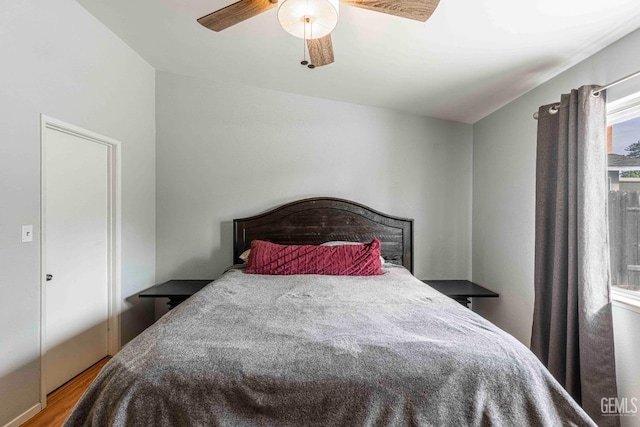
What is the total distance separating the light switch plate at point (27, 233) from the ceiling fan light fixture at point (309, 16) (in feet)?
6.34

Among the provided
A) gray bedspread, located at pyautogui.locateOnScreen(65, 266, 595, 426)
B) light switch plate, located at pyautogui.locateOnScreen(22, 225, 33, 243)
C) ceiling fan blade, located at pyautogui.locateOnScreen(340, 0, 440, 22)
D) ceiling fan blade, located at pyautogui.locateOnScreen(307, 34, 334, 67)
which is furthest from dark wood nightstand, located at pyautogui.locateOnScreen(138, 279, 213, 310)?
ceiling fan blade, located at pyautogui.locateOnScreen(340, 0, 440, 22)

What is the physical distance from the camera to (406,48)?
83.2 inches

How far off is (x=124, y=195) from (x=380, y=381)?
8.87ft

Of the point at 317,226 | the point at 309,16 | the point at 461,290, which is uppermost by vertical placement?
the point at 309,16

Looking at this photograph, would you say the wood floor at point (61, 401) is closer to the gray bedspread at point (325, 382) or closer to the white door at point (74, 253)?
the white door at point (74, 253)

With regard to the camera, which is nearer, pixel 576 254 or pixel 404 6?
pixel 404 6

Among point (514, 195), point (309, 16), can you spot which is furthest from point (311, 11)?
point (514, 195)

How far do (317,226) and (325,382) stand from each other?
2.09 metres

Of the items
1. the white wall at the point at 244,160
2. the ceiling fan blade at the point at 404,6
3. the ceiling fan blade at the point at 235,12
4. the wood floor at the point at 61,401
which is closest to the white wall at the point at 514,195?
the white wall at the point at 244,160

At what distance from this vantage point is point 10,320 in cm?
184

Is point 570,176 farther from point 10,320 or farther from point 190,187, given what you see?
point 10,320

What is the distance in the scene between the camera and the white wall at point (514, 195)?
5.77 ft

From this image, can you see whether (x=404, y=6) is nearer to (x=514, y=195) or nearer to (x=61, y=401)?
(x=514, y=195)

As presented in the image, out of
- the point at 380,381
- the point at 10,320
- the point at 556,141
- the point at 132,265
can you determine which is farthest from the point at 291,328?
the point at 132,265
